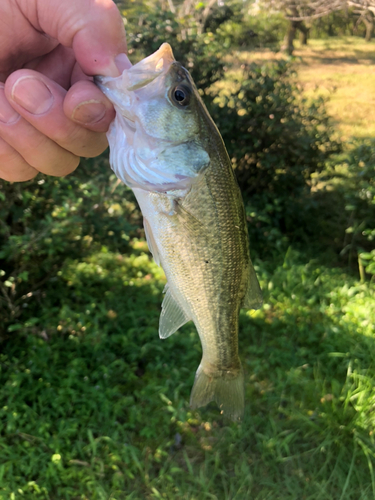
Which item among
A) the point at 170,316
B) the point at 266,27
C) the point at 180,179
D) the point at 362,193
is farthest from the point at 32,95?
the point at 266,27

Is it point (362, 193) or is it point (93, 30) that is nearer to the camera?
point (93, 30)

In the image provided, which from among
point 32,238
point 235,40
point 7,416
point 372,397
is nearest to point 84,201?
point 32,238

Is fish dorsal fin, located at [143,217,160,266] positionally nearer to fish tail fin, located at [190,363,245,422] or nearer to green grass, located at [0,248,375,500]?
fish tail fin, located at [190,363,245,422]

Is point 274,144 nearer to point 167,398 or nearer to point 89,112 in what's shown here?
point 167,398

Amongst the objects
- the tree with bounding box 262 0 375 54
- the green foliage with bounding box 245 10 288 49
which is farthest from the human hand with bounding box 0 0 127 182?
the green foliage with bounding box 245 10 288 49

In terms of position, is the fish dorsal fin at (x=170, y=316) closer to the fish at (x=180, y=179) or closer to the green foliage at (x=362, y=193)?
the fish at (x=180, y=179)

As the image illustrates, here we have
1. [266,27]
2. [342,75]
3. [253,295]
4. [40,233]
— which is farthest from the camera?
[266,27]

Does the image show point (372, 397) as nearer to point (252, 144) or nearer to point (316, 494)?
point (316, 494)
